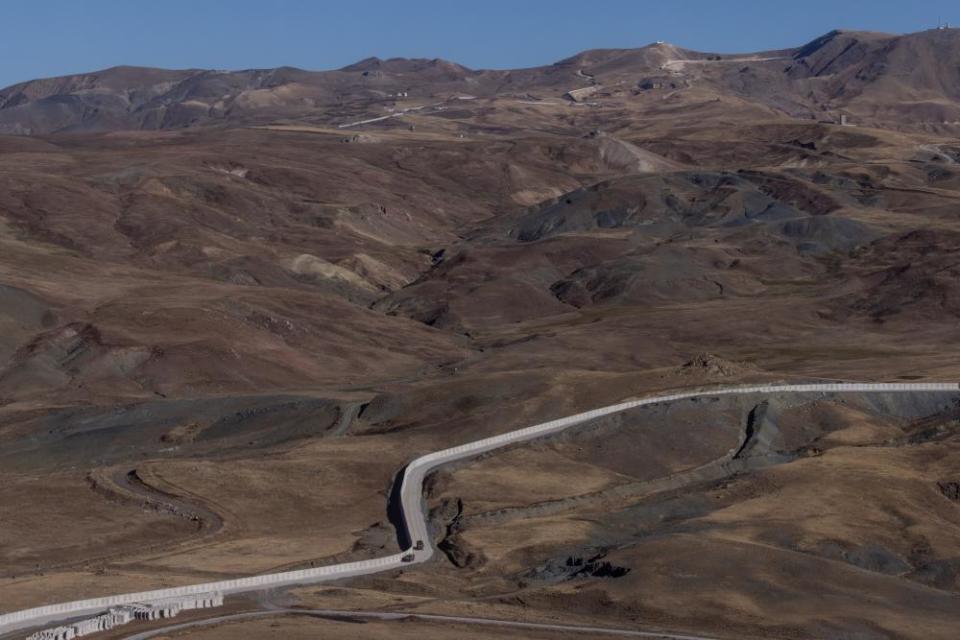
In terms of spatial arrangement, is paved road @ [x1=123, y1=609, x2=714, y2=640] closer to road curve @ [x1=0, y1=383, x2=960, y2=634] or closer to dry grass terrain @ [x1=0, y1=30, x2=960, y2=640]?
dry grass terrain @ [x1=0, y1=30, x2=960, y2=640]

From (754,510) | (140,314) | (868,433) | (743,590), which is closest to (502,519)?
(754,510)

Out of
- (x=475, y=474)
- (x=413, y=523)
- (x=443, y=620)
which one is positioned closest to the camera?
(x=443, y=620)

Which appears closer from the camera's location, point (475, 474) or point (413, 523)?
point (413, 523)

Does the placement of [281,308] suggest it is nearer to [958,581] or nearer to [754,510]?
[754,510]

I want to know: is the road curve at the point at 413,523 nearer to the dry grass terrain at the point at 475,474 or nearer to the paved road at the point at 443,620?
the dry grass terrain at the point at 475,474

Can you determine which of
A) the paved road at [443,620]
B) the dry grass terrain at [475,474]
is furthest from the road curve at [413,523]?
the paved road at [443,620]

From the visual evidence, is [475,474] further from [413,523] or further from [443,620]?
[443,620]

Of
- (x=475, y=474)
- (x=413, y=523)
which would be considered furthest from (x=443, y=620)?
(x=475, y=474)

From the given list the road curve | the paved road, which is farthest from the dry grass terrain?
the road curve
